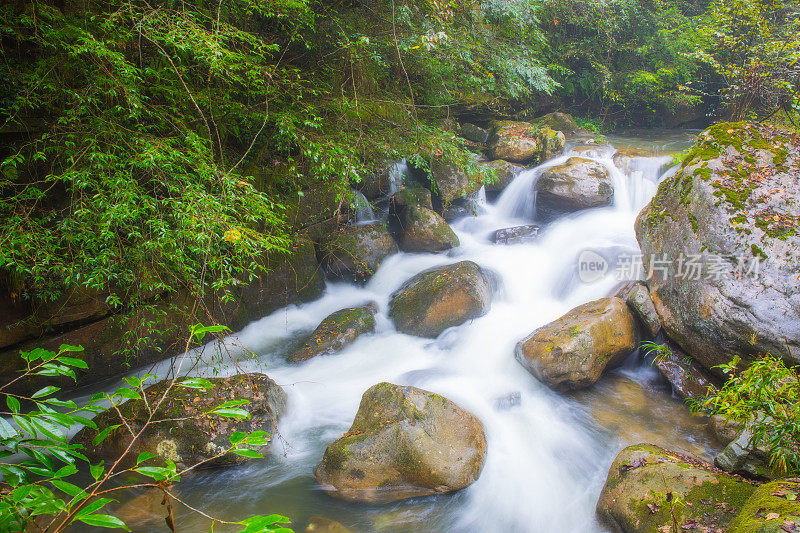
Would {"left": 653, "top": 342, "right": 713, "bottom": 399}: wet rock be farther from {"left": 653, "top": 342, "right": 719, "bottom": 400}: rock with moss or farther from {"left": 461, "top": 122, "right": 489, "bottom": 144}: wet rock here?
{"left": 461, "top": 122, "right": 489, "bottom": 144}: wet rock

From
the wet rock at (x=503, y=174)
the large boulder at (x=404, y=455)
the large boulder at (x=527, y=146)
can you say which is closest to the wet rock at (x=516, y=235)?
the wet rock at (x=503, y=174)

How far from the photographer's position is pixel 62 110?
13.4ft

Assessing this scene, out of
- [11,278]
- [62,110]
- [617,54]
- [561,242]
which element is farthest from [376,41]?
[617,54]

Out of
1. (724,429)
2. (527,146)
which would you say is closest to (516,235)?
(527,146)

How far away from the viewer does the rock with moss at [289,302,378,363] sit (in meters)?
6.18

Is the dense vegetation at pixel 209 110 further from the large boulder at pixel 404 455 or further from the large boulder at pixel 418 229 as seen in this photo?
the large boulder at pixel 404 455

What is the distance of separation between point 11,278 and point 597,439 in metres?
6.67

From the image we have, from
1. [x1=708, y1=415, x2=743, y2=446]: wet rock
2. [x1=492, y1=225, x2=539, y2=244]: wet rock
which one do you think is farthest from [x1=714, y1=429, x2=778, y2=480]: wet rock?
[x1=492, y1=225, x2=539, y2=244]: wet rock

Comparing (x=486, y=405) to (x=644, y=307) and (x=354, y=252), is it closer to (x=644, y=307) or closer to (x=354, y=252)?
(x=644, y=307)

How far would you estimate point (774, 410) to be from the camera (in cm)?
289

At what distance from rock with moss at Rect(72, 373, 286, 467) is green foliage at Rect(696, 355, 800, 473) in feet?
13.8

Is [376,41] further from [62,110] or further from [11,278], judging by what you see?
[11,278]

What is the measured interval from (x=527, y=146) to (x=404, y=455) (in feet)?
29.7

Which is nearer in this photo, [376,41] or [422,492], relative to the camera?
[422,492]
